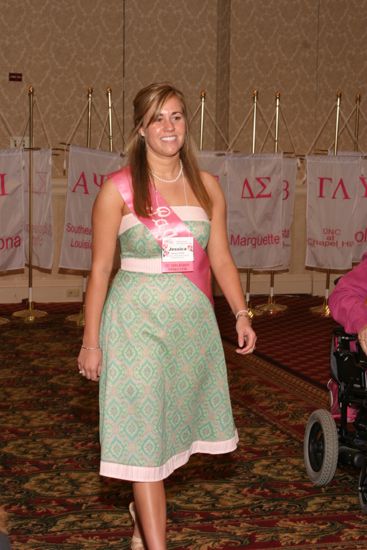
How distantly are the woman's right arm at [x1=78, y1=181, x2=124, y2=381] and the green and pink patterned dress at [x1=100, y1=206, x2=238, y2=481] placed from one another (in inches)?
1.7

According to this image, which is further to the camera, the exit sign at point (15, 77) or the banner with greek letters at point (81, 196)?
the exit sign at point (15, 77)

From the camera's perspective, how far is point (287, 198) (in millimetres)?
8133

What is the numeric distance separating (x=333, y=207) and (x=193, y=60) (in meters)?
2.22

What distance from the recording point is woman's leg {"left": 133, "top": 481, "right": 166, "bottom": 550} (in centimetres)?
280

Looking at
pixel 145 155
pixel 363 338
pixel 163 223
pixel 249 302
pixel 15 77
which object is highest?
pixel 15 77


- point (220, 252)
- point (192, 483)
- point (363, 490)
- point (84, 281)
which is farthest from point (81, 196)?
point (220, 252)

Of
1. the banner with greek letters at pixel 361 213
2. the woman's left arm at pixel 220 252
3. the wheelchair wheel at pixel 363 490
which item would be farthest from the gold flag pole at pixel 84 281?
the woman's left arm at pixel 220 252

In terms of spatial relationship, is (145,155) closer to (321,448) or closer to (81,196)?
(321,448)

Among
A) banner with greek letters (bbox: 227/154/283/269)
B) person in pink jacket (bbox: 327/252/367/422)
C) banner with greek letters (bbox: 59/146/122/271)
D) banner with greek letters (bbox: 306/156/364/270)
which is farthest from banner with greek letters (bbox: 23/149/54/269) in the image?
person in pink jacket (bbox: 327/252/367/422)

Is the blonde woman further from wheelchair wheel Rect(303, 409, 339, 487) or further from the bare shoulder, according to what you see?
wheelchair wheel Rect(303, 409, 339, 487)

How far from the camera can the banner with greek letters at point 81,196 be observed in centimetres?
759

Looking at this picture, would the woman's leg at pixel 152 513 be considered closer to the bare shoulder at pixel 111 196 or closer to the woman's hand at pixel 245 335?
the woman's hand at pixel 245 335

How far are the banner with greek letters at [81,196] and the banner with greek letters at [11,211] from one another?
1.20ft

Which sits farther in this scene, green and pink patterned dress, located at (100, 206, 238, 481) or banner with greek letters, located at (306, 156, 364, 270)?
banner with greek letters, located at (306, 156, 364, 270)
